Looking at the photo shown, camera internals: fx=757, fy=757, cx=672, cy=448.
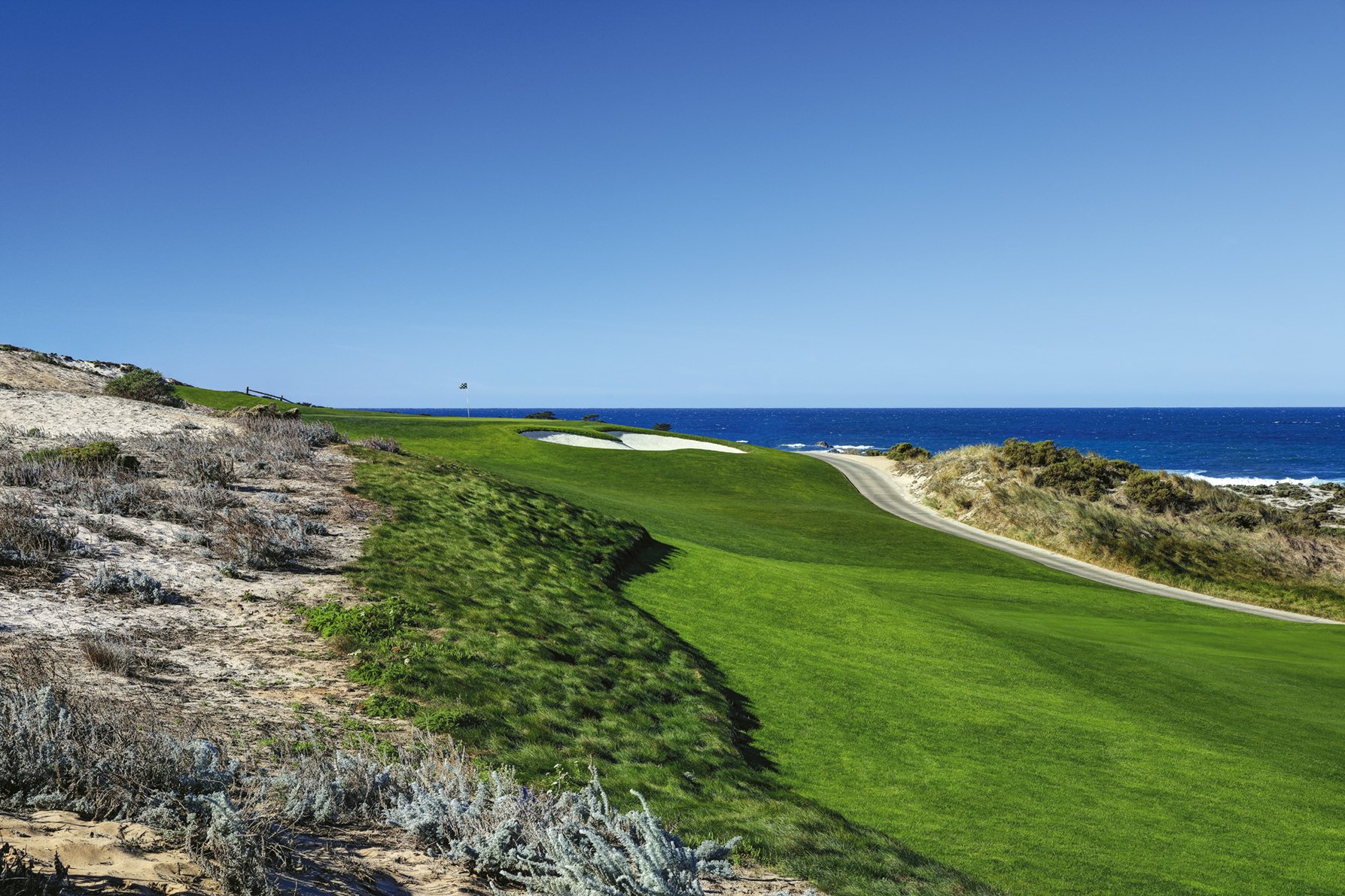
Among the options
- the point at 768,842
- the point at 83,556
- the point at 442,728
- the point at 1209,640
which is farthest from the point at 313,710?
the point at 1209,640

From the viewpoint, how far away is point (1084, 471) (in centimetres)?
5153

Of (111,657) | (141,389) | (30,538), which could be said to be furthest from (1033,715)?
(141,389)

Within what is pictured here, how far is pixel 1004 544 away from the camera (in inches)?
1485

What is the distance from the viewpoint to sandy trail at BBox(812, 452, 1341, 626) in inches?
1126

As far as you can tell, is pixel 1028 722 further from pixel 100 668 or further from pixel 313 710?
pixel 100 668

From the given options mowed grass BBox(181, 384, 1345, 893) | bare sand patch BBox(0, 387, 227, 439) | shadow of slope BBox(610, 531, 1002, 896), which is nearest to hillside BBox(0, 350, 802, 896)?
shadow of slope BBox(610, 531, 1002, 896)

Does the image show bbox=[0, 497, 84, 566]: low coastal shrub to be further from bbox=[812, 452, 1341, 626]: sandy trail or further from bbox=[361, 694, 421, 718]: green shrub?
bbox=[812, 452, 1341, 626]: sandy trail

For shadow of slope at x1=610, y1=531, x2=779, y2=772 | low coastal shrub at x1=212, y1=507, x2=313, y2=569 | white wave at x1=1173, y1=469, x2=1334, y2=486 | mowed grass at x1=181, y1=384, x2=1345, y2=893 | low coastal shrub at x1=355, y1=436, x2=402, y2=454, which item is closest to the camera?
mowed grass at x1=181, y1=384, x2=1345, y2=893

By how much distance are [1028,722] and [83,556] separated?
14.1 metres

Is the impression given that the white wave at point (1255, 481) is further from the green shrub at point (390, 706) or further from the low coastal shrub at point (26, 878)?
the low coastal shrub at point (26, 878)

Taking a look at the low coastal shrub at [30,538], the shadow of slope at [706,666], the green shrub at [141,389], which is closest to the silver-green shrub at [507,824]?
the shadow of slope at [706,666]

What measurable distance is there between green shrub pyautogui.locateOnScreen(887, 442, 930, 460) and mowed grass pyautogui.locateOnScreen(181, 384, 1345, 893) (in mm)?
38347

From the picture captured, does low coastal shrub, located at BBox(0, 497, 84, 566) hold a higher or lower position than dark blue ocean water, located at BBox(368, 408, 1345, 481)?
higher

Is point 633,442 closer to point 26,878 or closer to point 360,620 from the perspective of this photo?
point 360,620
